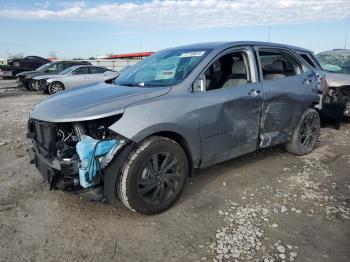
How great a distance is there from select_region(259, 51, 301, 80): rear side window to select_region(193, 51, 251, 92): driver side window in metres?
0.30

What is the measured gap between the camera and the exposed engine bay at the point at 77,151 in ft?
10.5

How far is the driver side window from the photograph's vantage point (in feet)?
14.5

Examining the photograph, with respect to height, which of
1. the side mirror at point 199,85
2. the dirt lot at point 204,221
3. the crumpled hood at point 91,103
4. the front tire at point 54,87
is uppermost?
the side mirror at point 199,85

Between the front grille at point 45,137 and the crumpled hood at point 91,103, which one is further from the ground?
the crumpled hood at point 91,103

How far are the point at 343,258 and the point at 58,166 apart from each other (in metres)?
2.65

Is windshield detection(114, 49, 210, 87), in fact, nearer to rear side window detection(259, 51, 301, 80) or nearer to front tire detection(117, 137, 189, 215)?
front tire detection(117, 137, 189, 215)

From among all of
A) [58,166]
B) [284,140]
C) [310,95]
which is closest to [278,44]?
[310,95]

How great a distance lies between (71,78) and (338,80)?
11206 mm

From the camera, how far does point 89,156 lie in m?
3.18

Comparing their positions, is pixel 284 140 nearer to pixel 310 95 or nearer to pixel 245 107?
pixel 310 95

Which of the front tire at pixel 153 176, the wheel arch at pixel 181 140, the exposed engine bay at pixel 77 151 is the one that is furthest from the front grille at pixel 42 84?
the front tire at pixel 153 176

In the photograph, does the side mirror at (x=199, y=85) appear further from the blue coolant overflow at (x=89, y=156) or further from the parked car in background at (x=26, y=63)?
the parked car in background at (x=26, y=63)

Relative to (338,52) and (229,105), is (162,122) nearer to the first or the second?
(229,105)

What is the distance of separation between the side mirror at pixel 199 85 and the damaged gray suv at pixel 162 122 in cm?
1
